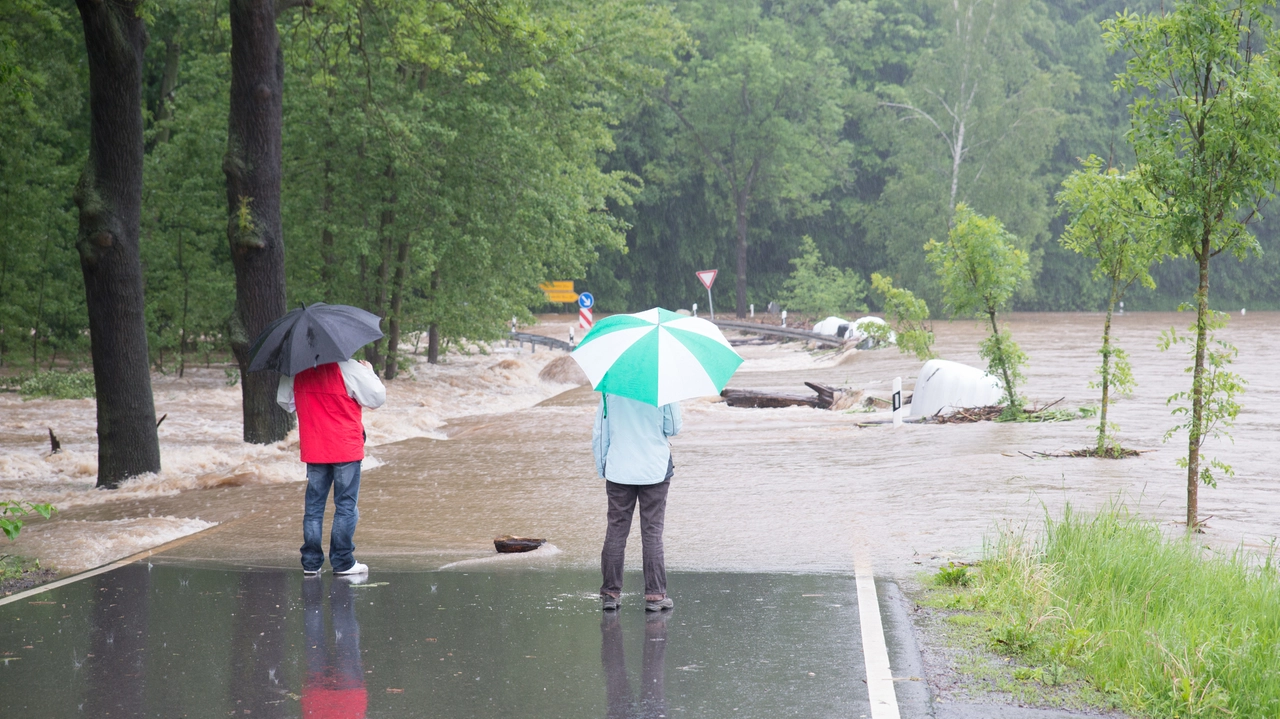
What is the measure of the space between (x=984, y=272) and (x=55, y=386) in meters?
18.4

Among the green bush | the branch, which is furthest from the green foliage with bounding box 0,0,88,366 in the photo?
the branch

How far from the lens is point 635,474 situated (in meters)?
6.77

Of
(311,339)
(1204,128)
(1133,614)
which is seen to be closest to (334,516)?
(311,339)

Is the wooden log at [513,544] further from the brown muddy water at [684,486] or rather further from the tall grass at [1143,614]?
the tall grass at [1143,614]

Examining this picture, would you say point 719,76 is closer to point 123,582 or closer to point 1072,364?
point 1072,364

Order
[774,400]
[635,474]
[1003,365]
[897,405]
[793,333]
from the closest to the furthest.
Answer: [635,474] → [1003,365] → [897,405] → [774,400] → [793,333]

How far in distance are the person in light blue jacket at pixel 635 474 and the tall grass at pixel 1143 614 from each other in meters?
2.00

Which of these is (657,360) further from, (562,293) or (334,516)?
(562,293)

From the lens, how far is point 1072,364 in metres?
30.5

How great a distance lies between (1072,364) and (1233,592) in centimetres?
2539

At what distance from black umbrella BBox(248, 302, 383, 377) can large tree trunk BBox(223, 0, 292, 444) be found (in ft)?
23.4

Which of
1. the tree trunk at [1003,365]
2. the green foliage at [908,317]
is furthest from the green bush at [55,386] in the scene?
the tree trunk at [1003,365]

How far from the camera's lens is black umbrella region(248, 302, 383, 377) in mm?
7820

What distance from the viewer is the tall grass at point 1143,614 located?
5.10 m
